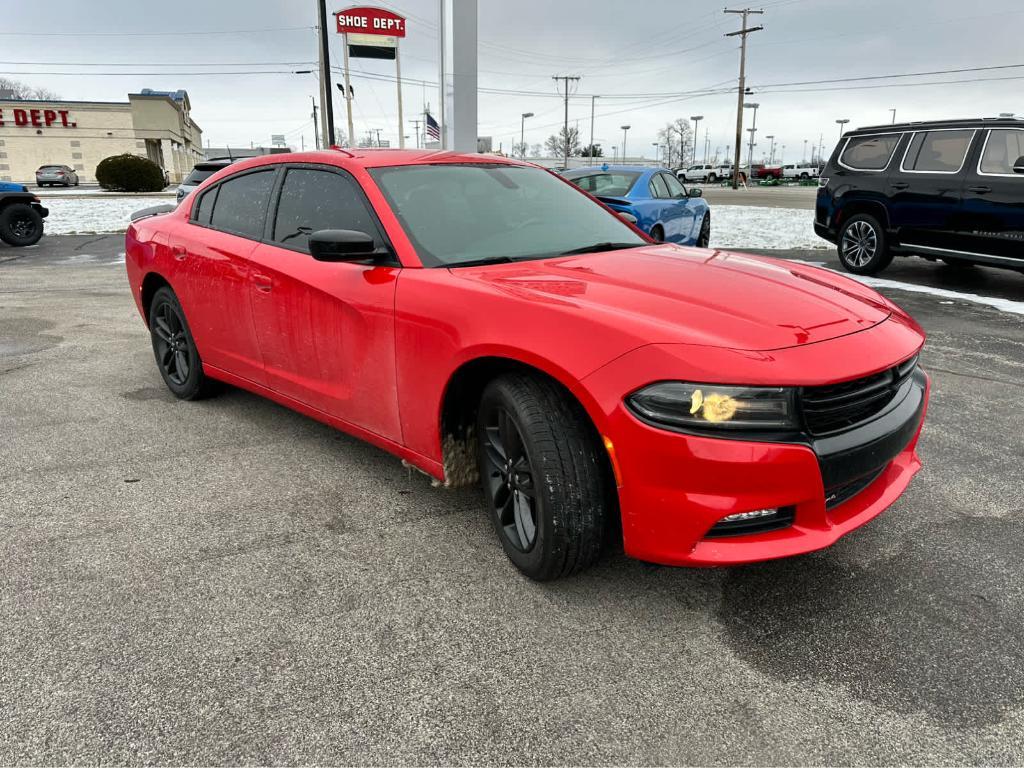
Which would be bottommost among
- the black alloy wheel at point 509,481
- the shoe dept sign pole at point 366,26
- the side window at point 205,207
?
the black alloy wheel at point 509,481

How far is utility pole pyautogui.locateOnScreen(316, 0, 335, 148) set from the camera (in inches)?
781

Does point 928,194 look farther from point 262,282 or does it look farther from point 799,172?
point 799,172

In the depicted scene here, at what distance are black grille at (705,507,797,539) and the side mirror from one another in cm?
167

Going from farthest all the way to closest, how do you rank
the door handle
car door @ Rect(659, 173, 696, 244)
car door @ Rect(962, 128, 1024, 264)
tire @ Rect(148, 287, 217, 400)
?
car door @ Rect(659, 173, 696, 244)
car door @ Rect(962, 128, 1024, 264)
tire @ Rect(148, 287, 217, 400)
the door handle

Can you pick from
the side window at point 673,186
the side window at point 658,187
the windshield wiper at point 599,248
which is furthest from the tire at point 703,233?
the windshield wiper at point 599,248

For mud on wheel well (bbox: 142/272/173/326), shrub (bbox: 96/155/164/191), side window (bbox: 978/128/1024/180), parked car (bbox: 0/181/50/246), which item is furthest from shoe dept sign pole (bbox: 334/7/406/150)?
mud on wheel well (bbox: 142/272/173/326)

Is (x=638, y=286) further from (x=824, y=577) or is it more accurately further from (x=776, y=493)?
(x=824, y=577)

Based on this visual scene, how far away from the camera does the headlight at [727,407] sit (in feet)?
6.66

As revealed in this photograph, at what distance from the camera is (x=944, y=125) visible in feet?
28.4

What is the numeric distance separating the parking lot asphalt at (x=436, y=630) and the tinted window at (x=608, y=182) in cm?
678

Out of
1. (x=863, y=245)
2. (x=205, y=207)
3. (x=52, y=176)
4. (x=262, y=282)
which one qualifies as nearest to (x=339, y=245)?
(x=262, y=282)

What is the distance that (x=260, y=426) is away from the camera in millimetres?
4199

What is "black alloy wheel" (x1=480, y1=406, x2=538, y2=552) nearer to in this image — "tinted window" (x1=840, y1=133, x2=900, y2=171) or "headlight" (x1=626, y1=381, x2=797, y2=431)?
"headlight" (x1=626, y1=381, x2=797, y2=431)

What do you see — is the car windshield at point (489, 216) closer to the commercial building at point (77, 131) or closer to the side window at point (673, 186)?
the side window at point (673, 186)
